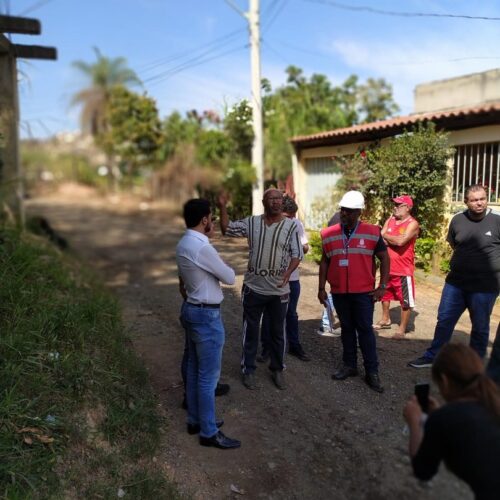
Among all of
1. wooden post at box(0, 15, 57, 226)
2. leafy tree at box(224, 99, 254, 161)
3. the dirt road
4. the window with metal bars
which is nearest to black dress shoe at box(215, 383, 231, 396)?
the dirt road

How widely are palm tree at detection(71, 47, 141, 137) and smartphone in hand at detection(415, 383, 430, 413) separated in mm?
24146

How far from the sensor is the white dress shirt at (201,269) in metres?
3.09

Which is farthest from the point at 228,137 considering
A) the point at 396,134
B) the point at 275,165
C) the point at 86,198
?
the point at 86,198

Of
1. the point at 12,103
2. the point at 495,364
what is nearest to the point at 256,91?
the point at 12,103

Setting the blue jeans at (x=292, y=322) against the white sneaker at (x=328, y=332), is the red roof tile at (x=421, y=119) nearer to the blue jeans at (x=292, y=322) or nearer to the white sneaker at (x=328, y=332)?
the white sneaker at (x=328, y=332)

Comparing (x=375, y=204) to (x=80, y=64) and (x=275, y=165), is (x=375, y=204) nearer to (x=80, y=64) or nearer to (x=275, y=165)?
(x=275, y=165)

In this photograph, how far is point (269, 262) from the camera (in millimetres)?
3812

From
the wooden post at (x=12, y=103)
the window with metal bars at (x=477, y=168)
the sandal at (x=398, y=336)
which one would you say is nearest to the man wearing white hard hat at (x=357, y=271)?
the sandal at (x=398, y=336)

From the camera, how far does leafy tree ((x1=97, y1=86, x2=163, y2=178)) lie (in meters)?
19.3

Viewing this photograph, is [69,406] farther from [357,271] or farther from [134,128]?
[134,128]

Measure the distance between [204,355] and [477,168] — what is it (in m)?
5.55

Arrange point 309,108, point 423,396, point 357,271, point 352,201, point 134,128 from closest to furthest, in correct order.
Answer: point 423,396 → point 352,201 → point 357,271 → point 309,108 → point 134,128

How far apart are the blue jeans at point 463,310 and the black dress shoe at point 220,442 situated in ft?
5.84

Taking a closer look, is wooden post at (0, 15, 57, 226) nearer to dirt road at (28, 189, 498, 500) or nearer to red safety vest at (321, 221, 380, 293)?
dirt road at (28, 189, 498, 500)
